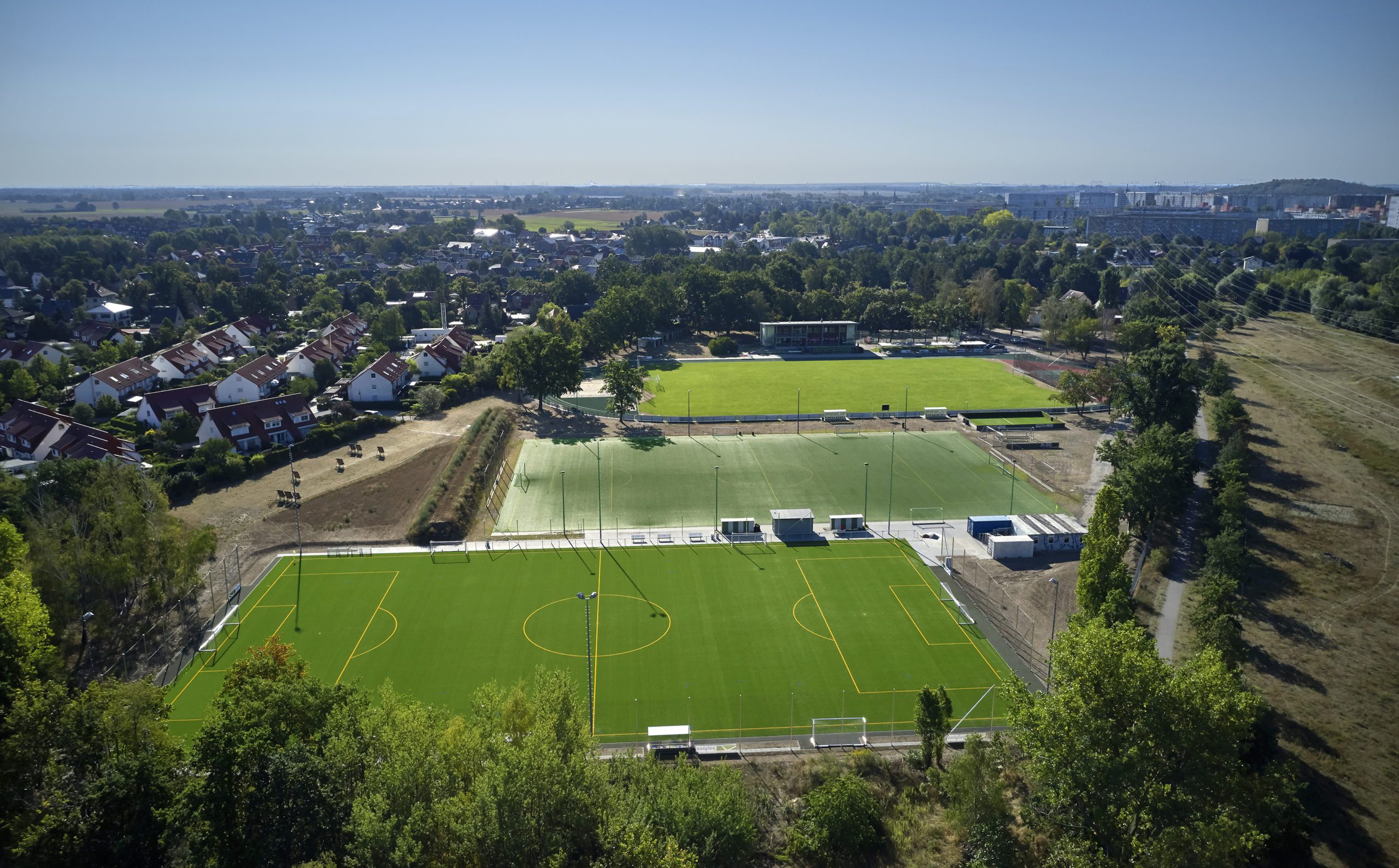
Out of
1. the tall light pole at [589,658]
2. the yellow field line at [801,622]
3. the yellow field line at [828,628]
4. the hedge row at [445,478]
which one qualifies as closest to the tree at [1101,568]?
the yellow field line at [828,628]

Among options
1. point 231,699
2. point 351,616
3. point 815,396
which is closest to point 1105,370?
point 815,396

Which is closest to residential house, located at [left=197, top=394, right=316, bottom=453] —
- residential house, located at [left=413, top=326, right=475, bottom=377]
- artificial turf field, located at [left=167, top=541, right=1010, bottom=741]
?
residential house, located at [left=413, top=326, right=475, bottom=377]

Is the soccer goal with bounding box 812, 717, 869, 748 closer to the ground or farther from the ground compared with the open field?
closer to the ground

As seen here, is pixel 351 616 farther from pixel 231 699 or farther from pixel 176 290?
pixel 176 290

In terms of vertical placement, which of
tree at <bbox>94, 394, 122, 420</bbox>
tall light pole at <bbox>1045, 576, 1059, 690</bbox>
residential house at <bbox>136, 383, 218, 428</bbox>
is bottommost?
tall light pole at <bbox>1045, 576, 1059, 690</bbox>

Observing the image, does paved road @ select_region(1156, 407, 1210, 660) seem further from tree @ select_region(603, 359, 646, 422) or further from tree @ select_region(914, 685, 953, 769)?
tree @ select_region(603, 359, 646, 422)

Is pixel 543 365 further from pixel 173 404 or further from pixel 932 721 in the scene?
pixel 932 721

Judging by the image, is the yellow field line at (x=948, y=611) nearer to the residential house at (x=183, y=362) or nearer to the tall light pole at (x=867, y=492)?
the tall light pole at (x=867, y=492)

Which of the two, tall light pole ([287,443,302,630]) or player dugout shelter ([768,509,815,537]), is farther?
player dugout shelter ([768,509,815,537])
